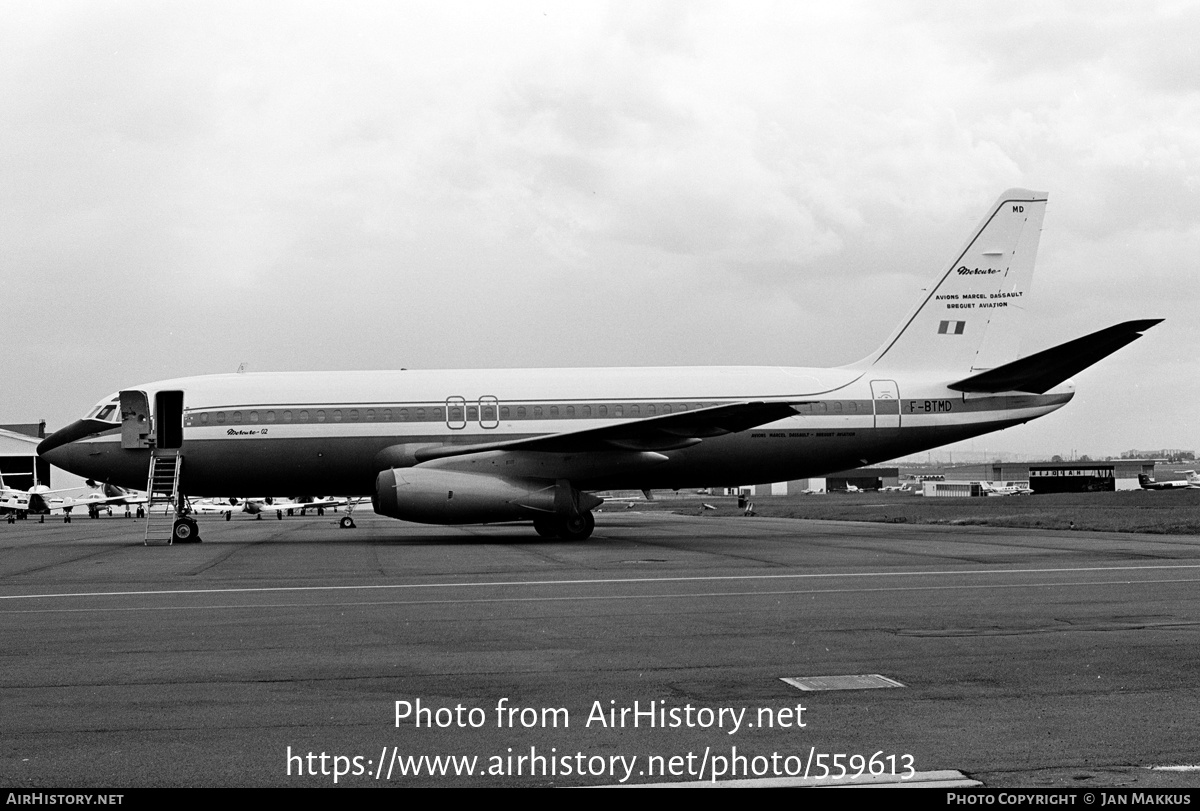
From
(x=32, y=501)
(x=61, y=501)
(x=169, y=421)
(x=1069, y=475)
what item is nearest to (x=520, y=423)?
Answer: (x=169, y=421)

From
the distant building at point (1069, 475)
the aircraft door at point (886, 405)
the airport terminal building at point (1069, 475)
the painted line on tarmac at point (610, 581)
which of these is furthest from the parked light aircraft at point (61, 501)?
the distant building at point (1069, 475)

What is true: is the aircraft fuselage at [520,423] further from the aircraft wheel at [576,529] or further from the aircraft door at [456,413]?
the aircraft wheel at [576,529]

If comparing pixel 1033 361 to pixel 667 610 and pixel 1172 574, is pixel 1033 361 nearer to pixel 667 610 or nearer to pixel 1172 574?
pixel 1172 574

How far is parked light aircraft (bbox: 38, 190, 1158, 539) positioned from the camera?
23.5 metres

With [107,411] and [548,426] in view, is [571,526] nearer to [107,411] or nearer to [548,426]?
[548,426]

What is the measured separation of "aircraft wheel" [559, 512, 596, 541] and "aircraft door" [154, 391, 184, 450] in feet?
28.4

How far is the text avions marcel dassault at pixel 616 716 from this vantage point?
611 cm

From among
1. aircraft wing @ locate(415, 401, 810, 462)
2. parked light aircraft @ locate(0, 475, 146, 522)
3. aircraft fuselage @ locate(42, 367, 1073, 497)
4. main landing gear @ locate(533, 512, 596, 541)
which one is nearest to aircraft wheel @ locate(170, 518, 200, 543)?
aircraft fuselage @ locate(42, 367, 1073, 497)

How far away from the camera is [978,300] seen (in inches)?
1080

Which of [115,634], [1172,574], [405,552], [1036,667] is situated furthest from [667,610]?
[405,552]

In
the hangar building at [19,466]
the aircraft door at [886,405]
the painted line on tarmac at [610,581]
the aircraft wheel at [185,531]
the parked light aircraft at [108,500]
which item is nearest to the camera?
the painted line on tarmac at [610,581]

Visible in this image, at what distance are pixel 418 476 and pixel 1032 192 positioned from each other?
53.5 feet

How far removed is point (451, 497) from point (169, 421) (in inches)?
280

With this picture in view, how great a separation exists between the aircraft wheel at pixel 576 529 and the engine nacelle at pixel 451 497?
41.3 inches
